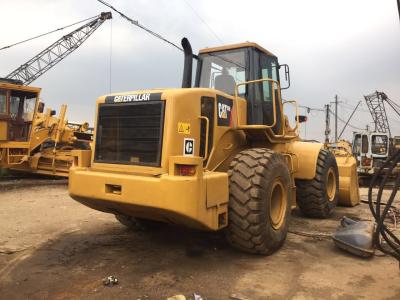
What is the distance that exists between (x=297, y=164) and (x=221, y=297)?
11.5 feet

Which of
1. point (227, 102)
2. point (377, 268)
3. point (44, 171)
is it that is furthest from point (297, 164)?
point (44, 171)

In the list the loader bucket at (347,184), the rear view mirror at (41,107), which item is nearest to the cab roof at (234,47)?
the loader bucket at (347,184)

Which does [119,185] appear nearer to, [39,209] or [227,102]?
[227,102]

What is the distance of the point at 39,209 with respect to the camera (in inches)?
325

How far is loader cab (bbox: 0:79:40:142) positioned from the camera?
12.8m

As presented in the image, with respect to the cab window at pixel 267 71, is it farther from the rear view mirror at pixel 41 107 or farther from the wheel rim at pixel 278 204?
the rear view mirror at pixel 41 107

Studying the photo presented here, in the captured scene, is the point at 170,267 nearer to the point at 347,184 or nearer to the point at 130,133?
the point at 130,133

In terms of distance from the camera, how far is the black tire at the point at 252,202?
4.66 meters

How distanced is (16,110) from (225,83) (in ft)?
31.0

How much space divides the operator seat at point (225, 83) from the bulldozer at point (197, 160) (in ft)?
0.05

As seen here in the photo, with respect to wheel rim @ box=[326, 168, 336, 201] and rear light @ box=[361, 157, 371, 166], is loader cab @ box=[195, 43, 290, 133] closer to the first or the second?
wheel rim @ box=[326, 168, 336, 201]

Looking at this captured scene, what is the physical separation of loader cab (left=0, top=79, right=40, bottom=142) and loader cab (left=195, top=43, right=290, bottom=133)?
8.61 meters

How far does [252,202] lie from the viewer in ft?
15.3

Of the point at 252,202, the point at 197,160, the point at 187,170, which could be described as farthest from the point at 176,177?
the point at 252,202
